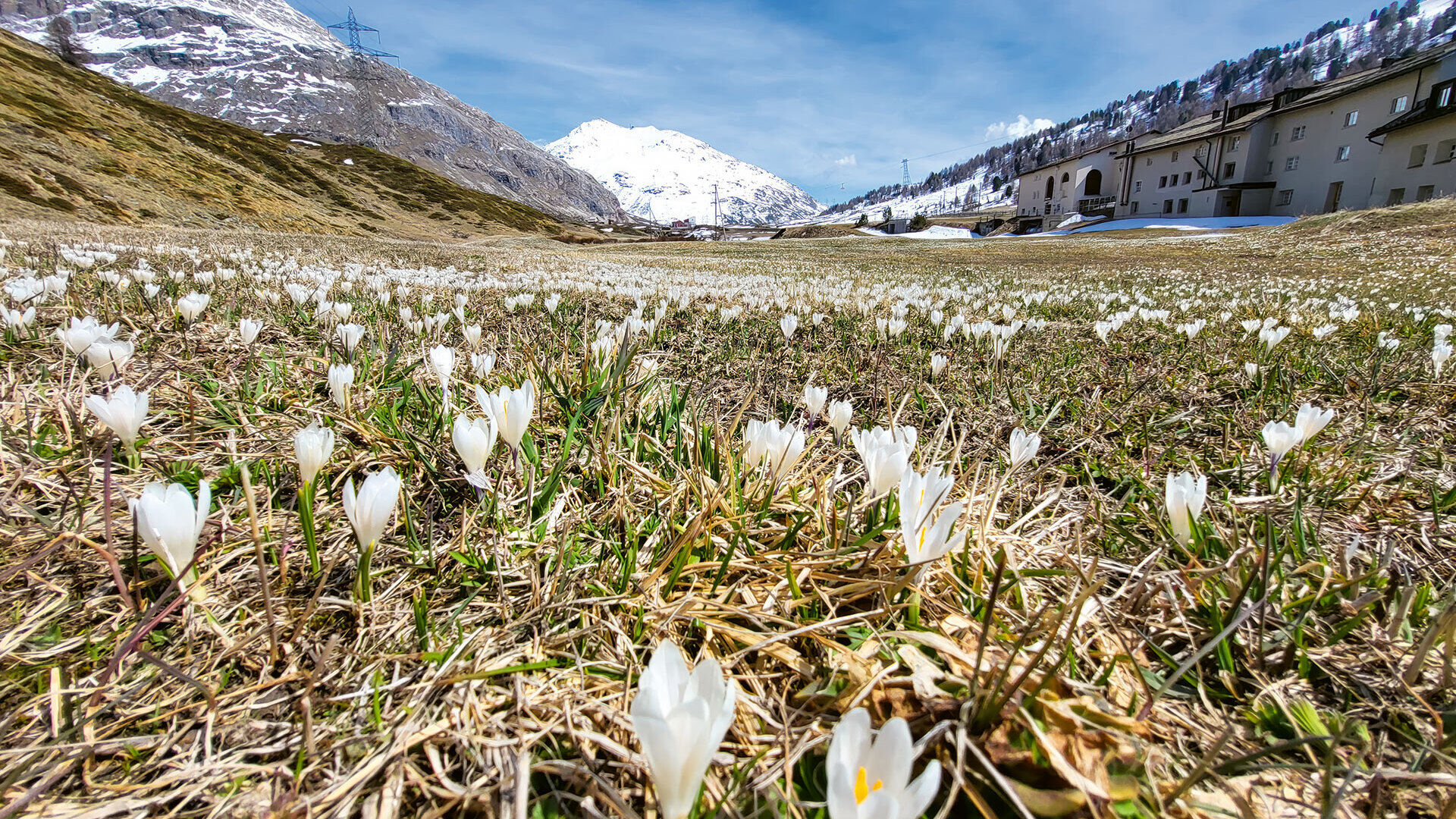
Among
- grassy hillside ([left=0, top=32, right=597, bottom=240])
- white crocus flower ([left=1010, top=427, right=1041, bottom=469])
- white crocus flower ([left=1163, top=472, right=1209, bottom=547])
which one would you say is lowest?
white crocus flower ([left=1163, top=472, right=1209, bottom=547])

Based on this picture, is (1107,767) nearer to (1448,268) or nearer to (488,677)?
(488,677)

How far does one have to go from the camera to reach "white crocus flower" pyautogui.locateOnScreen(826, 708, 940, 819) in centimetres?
68

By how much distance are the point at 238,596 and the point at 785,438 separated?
138 cm

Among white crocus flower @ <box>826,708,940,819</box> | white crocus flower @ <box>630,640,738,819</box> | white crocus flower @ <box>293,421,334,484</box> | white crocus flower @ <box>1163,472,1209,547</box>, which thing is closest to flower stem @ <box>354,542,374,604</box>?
white crocus flower @ <box>293,421,334,484</box>

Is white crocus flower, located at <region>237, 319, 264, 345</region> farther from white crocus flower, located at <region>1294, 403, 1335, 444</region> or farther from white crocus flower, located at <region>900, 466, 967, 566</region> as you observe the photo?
white crocus flower, located at <region>1294, 403, 1335, 444</region>

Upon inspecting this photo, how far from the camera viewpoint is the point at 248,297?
4.23 metres

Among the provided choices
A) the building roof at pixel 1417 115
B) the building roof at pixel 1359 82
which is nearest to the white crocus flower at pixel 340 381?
the building roof at pixel 1417 115

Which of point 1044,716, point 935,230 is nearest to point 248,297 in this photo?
point 1044,716

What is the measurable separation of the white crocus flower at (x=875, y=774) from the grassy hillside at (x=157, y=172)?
30038 millimetres

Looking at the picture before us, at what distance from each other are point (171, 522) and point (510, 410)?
2.27ft

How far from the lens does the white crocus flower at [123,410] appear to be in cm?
153

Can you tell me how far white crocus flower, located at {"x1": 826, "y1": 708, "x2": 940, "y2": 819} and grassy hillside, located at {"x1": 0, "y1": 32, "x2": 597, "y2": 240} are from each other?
3004cm

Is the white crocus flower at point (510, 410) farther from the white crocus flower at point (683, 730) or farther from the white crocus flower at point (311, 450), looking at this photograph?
the white crocus flower at point (683, 730)

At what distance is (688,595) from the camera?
50.6 inches
